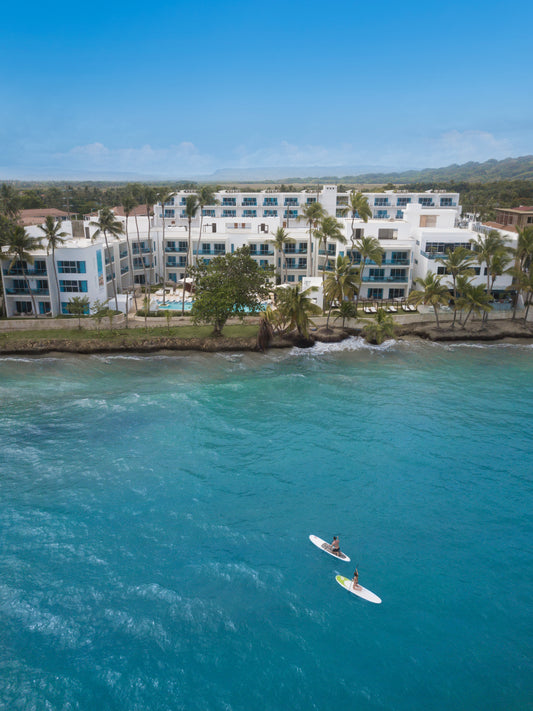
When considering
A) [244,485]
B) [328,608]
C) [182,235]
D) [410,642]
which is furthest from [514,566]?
[182,235]

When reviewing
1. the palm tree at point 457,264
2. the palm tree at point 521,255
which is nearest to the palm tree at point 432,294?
the palm tree at point 457,264

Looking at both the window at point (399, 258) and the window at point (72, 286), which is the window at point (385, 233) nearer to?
the window at point (399, 258)

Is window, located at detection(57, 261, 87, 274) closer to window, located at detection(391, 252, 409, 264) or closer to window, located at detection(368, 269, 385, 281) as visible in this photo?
window, located at detection(368, 269, 385, 281)

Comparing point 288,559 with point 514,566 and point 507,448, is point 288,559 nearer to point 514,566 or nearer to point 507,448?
point 514,566

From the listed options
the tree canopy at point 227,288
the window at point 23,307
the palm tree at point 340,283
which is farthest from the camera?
the window at point 23,307

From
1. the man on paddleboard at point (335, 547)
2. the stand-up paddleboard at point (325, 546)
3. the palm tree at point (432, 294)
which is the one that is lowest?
the stand-up paddleboard at point (325, 546)
